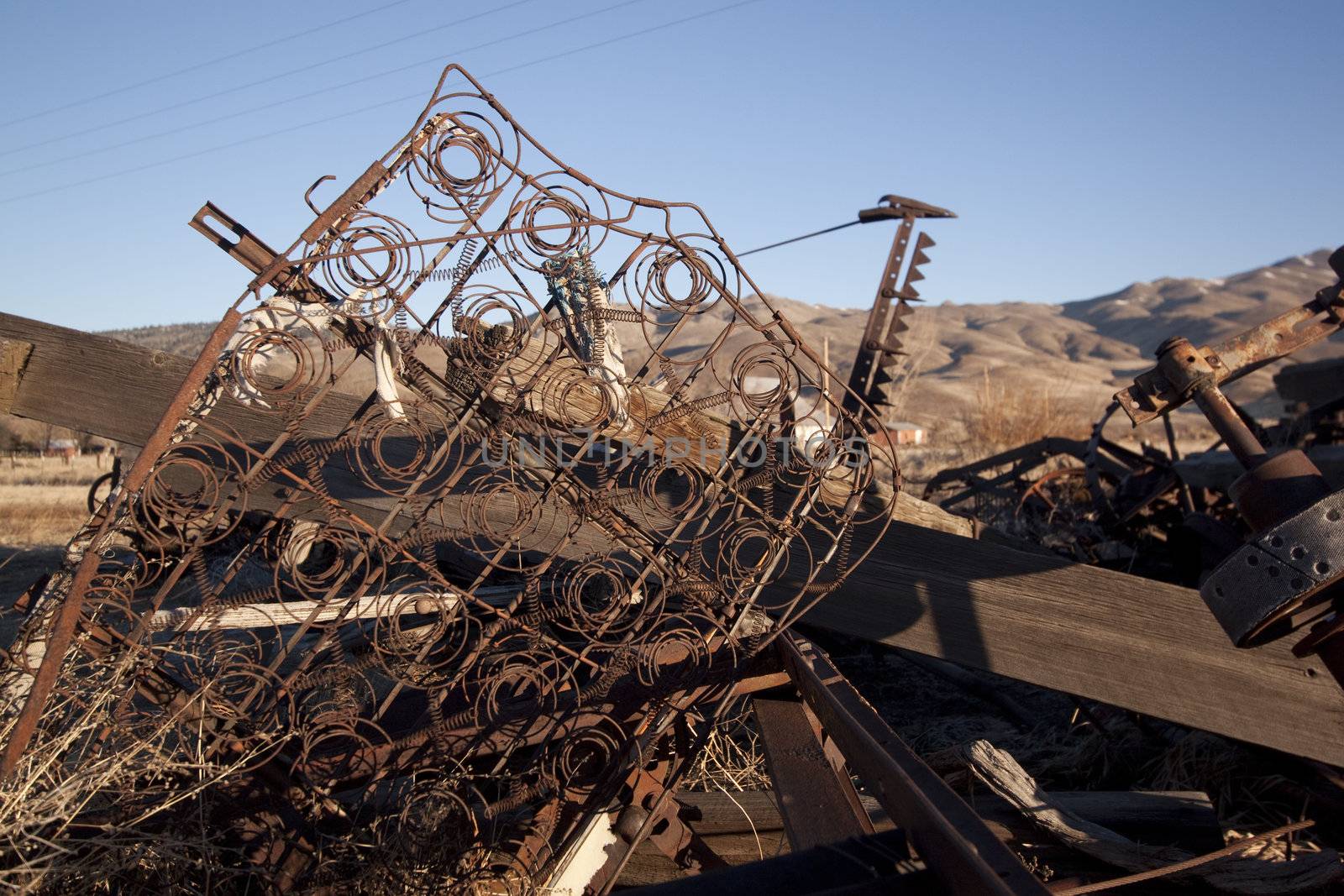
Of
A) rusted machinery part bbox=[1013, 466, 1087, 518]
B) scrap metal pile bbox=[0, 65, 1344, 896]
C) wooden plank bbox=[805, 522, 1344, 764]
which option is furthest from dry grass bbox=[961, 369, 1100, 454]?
scrap metal pile bbox=[0, 65, 1344, 896]

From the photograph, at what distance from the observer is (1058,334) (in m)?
58.2

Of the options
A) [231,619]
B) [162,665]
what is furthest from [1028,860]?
[231,619]

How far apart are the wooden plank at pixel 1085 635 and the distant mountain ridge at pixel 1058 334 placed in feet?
22.5

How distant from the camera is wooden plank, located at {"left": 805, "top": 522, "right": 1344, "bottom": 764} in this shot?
3029 mm

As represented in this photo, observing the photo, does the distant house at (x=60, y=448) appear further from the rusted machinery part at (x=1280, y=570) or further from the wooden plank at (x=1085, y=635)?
the rusted machinery part at (x=1280, y=570)

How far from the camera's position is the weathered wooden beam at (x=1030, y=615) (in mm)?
3004

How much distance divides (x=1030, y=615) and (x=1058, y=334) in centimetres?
6042

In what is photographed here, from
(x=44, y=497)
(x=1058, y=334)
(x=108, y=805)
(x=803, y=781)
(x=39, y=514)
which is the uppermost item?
(x=1058, y=334)

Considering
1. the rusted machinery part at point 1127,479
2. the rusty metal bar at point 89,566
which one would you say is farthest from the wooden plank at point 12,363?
the rusted machinery part at point 1127,479

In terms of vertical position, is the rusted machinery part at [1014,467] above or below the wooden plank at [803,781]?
above

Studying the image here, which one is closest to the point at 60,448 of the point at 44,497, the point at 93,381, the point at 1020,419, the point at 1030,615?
the point at 44,497

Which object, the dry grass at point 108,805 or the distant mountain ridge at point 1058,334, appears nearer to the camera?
the dry grass at point 108,805

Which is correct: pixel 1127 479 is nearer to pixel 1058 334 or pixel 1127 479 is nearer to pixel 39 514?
pixel 39 514

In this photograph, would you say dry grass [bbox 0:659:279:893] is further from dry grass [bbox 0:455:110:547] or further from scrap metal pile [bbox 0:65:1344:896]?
dry grass [bbox 0:455:110:547]
